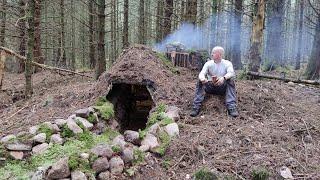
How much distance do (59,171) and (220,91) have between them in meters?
3.53

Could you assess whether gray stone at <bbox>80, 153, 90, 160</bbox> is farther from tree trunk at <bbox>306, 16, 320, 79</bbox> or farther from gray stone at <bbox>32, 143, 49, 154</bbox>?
tree trunk at <bbox>306, 16, 320, 79</bbox>

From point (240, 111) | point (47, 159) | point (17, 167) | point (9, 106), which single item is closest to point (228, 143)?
point (240, 111)

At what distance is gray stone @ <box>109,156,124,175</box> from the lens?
499 cm

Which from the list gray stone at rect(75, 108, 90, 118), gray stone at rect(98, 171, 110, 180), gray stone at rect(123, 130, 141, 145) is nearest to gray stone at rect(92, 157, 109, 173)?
gray stone at rect(98, 171, 110, 180)

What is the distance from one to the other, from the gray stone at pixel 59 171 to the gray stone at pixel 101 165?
363 millimetres

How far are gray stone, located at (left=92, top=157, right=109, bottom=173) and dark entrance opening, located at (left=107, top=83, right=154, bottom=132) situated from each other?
2.51 m

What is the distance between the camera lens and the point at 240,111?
689 cm

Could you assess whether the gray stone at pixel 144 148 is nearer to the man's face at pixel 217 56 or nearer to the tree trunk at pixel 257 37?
the man's face at pixel 217 56

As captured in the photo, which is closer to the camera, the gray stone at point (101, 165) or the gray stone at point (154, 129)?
the gray stone at point (101, 165)

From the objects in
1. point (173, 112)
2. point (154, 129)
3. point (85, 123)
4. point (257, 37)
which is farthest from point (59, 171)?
point (257, 37)

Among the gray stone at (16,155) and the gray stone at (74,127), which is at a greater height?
the gray stone at (74,127)

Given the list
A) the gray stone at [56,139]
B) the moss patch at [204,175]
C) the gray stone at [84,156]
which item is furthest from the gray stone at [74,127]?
the moss patch at [204,175]

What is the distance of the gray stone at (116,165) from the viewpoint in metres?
4.99

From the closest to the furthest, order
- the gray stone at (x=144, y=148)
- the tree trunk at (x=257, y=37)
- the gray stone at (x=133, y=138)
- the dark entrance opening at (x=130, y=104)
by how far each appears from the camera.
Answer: the gray stone at (x=144, y=148) < the gray stone at (x=133, y=138) < the dark entrance opening at (x=130, y=104) < the tree trunk at (x=257, y=37)
